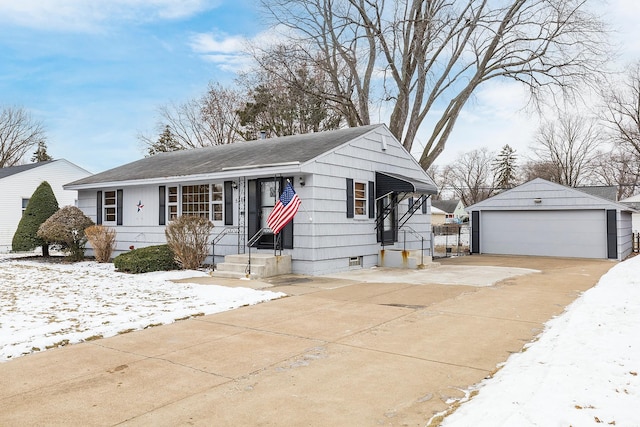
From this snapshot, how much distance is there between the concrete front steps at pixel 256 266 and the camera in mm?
10828

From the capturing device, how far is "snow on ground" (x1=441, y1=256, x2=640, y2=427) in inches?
119

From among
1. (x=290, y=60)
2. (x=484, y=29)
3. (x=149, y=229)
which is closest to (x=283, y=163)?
(x=149, y=229)

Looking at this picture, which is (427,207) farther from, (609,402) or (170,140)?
(170,140)

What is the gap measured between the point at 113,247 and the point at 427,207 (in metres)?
11.0

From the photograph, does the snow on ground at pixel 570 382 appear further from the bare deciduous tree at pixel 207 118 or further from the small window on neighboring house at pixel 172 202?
the bare deciduous tree at pixel 207 118

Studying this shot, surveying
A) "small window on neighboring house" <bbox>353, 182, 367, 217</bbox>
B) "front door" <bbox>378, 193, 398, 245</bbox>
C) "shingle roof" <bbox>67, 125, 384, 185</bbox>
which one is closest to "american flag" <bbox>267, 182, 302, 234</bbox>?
"shingle roof" <bbox>67, 125, 384, 185</bbox>

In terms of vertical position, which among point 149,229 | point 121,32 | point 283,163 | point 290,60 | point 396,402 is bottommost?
point 396,402

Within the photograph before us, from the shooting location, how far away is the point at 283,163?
1123 centimetres

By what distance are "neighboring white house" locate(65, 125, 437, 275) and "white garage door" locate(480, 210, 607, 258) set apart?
4.99 m

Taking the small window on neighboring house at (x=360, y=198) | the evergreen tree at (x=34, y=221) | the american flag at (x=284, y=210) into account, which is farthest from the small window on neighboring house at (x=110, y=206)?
the small window on neighboring house at (x=360, y=198)

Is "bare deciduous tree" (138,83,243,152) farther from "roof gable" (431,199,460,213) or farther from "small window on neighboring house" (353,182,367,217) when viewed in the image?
"roof gable" (431,199,460,213)

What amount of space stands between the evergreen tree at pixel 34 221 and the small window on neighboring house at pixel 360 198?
435 inches

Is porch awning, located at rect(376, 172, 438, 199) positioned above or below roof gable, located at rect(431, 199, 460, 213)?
below

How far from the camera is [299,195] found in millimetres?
11547
